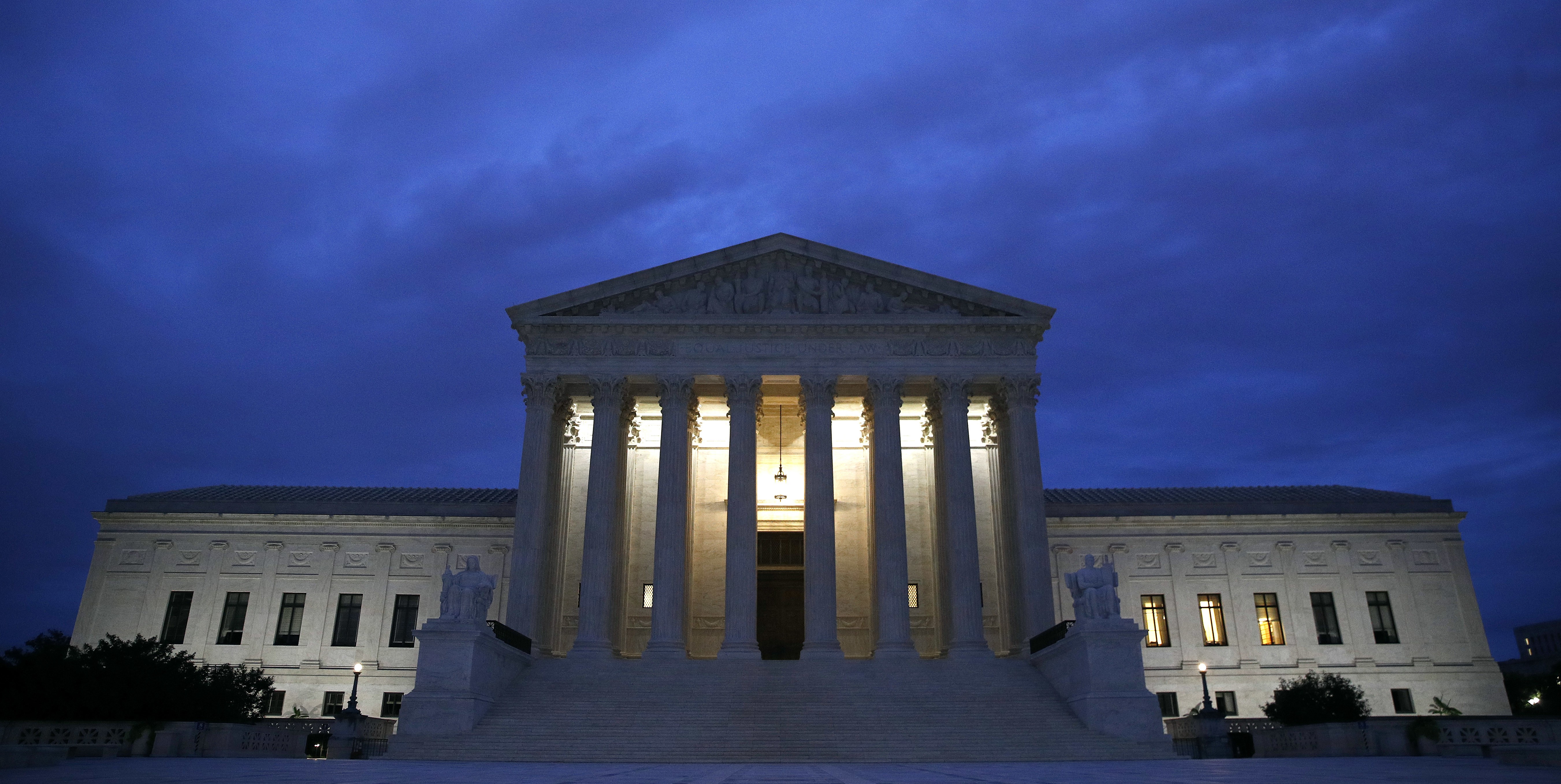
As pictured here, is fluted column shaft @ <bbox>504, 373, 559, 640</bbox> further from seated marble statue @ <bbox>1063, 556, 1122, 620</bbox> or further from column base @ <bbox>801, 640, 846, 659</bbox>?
seated marble statue @ <bbox>1063, 556, 1122, 620</bbox>

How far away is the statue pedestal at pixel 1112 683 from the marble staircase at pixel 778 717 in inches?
17.5

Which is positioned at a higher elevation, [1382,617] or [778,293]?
[778,293]

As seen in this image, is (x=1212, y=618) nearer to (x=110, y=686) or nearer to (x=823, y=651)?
(x=823, y=651)

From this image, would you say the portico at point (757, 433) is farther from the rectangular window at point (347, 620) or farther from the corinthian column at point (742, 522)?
the rectangular window at point (347, 620)

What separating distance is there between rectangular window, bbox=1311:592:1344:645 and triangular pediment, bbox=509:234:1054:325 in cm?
1969

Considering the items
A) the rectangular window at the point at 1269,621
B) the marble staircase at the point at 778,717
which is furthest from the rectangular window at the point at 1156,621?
the marble staircase at the point at 778,717

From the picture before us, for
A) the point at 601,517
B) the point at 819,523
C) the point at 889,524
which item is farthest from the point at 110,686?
the point at 889,524

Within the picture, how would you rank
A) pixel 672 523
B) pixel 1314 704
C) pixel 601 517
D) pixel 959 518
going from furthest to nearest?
pixel 959 518 < pixel 601 517 < pixel 672 523 < pixel 1314 704

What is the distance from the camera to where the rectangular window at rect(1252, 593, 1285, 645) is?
4331 cm

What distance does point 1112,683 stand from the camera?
26641 millimetres

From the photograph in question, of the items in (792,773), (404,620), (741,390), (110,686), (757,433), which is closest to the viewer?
(792,773)

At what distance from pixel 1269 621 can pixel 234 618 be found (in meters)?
46.5

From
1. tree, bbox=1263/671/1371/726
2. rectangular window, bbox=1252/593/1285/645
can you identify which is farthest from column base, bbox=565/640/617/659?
rectangular window, bbox=1252/593/1285/645

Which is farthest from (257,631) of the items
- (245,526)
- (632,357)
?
(632,357)
